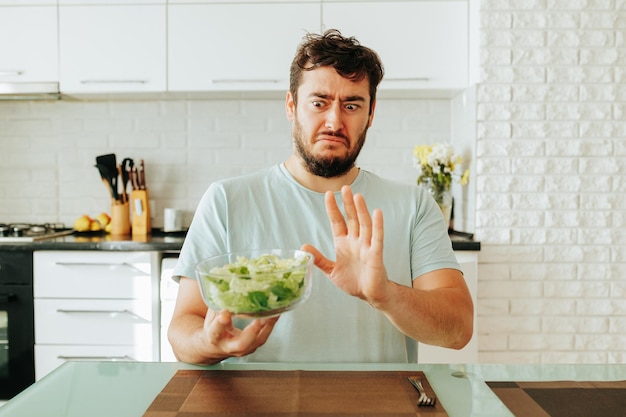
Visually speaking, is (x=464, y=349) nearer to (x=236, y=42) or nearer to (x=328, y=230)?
(x=328, y=230)

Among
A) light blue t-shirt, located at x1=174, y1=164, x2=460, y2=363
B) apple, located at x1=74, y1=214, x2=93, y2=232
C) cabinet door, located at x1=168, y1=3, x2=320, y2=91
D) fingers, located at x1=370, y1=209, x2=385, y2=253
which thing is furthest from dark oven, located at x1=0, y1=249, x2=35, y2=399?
fingers, located at x1=370, y1=209, x2=385, y2=253

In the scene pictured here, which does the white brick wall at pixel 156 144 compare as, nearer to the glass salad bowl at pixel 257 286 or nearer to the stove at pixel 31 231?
the stove at pixel 31 231

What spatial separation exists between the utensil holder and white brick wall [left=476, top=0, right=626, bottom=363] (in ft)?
5.91

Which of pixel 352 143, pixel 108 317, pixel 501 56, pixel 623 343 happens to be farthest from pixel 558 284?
pixel 108 317

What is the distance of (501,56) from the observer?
8.15ft

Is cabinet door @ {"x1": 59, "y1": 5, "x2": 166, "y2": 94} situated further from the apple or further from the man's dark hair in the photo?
the man's dark hair

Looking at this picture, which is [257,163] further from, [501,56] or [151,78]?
Result: [501,56]

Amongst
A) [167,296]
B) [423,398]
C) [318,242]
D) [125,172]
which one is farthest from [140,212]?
[423,398]

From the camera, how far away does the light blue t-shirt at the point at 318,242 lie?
1311 millimetres

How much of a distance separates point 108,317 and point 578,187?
7.26 feet

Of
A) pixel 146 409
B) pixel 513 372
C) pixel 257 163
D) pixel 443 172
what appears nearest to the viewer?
pixel 146 409

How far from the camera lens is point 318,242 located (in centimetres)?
140

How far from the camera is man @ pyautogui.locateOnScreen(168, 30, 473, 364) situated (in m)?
1.29

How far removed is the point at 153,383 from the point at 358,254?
423 millimetres
